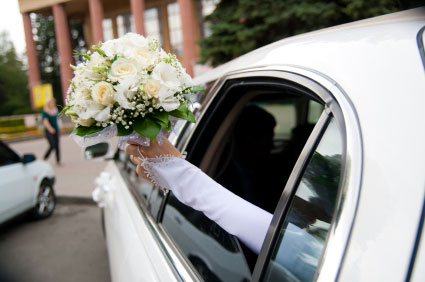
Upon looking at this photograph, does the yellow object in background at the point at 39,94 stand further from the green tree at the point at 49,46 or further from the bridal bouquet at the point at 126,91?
the bridal bouquet at the point at 126,91

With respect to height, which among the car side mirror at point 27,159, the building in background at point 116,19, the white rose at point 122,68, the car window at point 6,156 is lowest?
the car side mirror at point 27,159

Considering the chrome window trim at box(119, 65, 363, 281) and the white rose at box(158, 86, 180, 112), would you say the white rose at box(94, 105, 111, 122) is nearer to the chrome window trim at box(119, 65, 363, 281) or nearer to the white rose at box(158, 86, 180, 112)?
the white rose at box(158, 86, 180, 112)

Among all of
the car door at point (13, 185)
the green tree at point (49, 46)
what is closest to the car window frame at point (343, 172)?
the car door at point (13, 185)

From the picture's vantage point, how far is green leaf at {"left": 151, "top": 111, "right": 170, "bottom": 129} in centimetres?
129

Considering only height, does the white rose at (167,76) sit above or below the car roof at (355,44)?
below

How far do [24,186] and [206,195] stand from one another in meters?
4.64

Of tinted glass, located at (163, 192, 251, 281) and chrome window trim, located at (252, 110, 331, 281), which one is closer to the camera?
chrome window trim, located at (252, 110, 331, 281)

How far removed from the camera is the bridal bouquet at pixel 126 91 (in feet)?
3.97

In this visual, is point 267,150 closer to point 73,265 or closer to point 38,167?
point 73,265

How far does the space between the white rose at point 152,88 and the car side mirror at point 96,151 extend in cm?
262

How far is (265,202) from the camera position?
2.27 metres

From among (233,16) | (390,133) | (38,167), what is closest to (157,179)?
(390,133)

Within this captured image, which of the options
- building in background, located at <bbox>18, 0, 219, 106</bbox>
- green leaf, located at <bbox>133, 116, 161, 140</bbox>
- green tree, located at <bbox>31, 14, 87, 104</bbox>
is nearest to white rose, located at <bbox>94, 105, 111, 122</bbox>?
green leaf, located at <bbox>133, 116, 161, 140</bbox>

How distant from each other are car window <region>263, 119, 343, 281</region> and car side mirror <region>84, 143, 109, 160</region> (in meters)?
3.06
